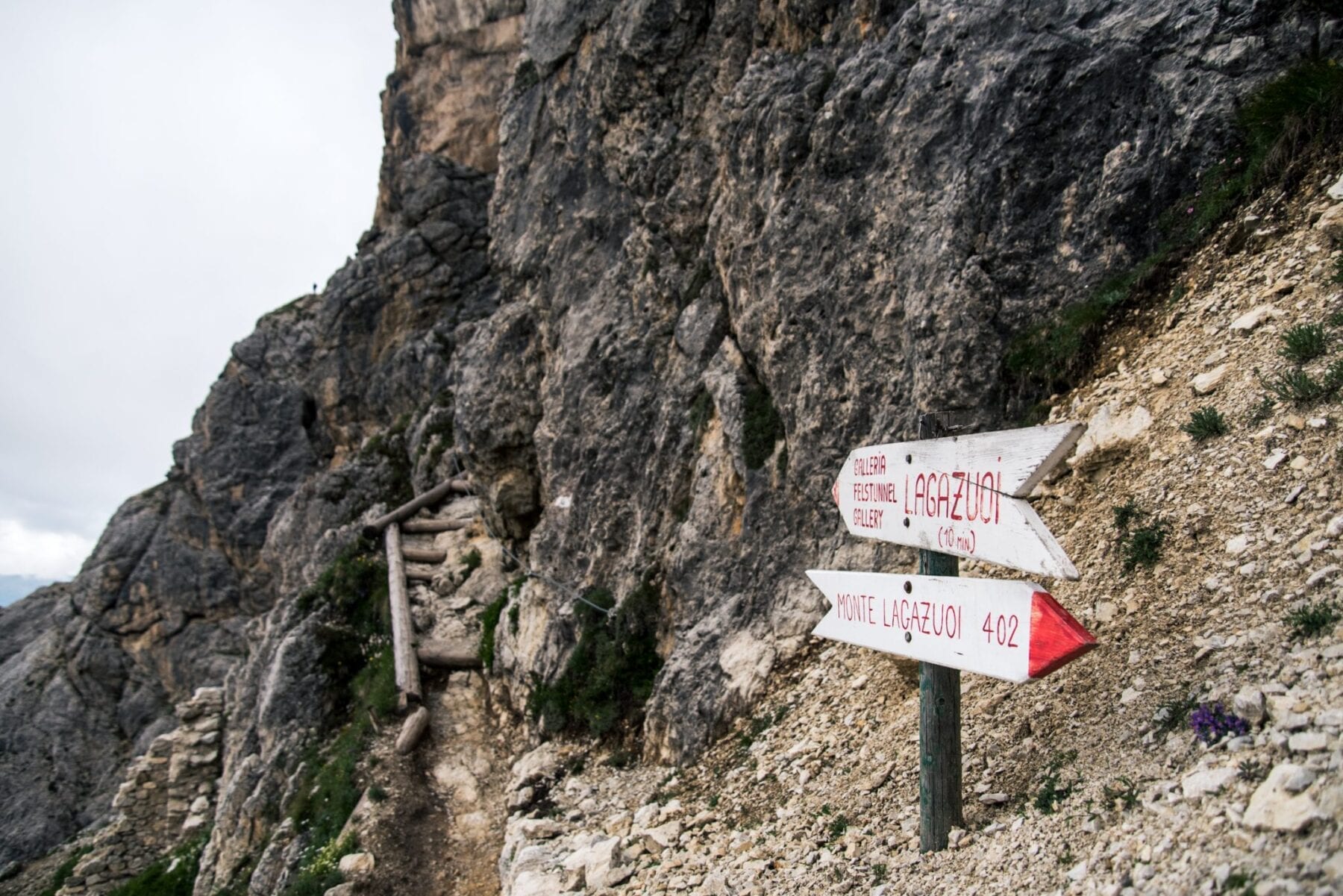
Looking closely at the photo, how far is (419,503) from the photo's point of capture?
21.9 m

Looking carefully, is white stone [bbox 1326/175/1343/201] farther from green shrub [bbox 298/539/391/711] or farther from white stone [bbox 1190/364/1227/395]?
green shrub [bbox 298/539/391/711]

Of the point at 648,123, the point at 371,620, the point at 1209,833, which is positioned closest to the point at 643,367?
the point at 648,123

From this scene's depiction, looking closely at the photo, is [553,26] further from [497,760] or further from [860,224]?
[497,760]

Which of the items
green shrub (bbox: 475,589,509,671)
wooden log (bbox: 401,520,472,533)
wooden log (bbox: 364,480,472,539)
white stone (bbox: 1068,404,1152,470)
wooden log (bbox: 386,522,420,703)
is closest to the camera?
white stone (bbox: 1068,404,1152,470)

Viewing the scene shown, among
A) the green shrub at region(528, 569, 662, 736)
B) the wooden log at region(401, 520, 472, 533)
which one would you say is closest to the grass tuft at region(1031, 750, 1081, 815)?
the green shrub at region(528, 569, 662, 736)

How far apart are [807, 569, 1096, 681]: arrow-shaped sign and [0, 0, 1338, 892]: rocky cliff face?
397 cm

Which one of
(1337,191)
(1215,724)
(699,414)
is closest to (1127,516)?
(1215,724)

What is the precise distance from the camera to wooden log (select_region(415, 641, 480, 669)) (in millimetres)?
15828

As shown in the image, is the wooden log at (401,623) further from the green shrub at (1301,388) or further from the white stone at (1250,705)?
the green shrub at (1301,388)

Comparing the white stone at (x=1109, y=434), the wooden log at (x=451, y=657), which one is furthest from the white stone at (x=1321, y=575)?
the wooden log at (x=451, y=657)

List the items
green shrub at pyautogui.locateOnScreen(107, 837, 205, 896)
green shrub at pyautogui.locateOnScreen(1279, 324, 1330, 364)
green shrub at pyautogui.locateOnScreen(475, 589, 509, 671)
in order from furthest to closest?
1. green shrub at pyautogui.locateOnScreen(107, 837, 205, 896)
2. green shrub at pyautogui.locateOnScreen(475, 589, 509, 671)
3. green shrub at pyautogui.locateOnScreen(1279, 324, 1330, 364)

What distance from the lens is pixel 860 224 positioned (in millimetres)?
9922

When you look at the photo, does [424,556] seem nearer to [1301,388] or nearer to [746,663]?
[746,663]

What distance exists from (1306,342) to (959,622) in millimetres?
3472
